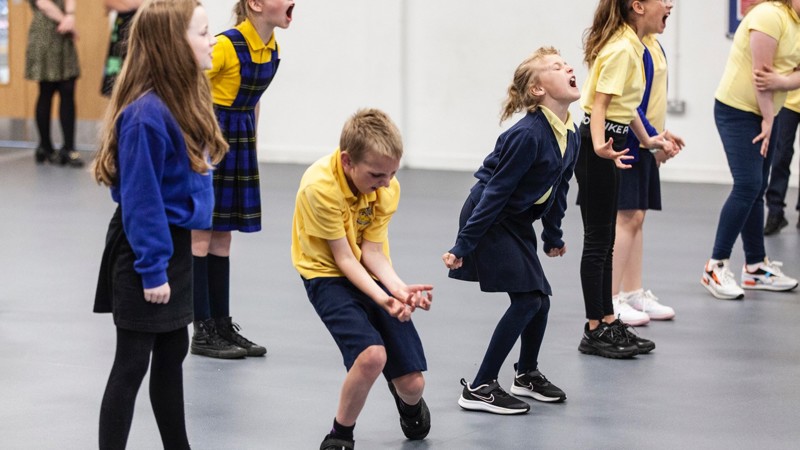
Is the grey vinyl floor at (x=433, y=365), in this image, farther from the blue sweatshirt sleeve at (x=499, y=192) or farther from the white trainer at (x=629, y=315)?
the blue sweatshirt sleeve at (x=499, y=192)

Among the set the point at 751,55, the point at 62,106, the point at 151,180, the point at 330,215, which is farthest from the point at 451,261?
the point at 62,106

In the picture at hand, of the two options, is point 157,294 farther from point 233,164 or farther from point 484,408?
point 233,164

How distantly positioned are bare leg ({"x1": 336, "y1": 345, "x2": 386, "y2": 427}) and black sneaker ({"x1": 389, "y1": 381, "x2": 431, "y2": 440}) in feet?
0.67

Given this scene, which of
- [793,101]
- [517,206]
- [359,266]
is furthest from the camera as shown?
[793,101]

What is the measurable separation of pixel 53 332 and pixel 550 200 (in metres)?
1.91

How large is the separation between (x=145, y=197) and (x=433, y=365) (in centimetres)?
165

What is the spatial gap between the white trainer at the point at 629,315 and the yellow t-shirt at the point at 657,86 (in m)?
0.67

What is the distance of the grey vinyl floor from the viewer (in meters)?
3.39

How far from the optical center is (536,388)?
3.69m

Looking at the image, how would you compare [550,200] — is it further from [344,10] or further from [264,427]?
[344,10]

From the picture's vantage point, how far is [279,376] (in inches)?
154

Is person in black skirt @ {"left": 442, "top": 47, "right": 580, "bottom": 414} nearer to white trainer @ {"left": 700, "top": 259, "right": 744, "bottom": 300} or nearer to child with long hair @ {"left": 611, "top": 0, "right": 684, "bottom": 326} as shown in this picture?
child with long hair @ {"left": 611, "top": 0, "right": 684, "bottom": 326}

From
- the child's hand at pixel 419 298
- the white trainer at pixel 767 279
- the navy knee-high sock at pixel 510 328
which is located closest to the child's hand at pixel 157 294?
the child's hand at pixel 419 298

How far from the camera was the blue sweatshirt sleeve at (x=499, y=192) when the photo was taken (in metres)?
3.49
